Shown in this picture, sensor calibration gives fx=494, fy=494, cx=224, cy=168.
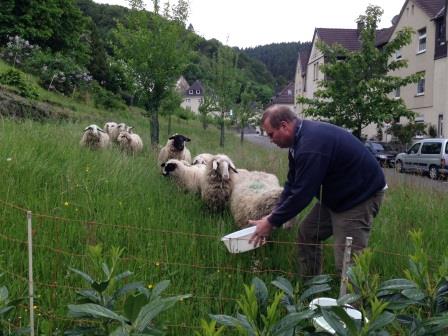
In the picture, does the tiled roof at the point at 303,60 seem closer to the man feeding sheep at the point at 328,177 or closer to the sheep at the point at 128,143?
the sheep at the point at 128,143

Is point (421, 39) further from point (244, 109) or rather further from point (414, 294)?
point (414, 294)

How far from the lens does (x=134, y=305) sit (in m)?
1.88

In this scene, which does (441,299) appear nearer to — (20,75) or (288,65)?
(20,75)

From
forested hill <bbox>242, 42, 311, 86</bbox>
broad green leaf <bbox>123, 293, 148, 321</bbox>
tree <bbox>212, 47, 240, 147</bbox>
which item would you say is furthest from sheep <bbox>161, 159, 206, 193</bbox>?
forested hill <bbox>242, 42, 311, 86</bbox>

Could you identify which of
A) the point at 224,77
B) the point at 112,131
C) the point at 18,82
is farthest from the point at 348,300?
the point at 224,77

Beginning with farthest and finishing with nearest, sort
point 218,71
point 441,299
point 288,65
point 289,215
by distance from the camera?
point 288,65
point 218,71
point 289,215
point 441,299

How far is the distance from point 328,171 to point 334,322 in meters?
2.89

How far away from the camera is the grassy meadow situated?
4.58m

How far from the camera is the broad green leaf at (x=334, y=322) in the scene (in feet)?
5.87

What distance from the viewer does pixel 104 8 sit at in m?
80.7

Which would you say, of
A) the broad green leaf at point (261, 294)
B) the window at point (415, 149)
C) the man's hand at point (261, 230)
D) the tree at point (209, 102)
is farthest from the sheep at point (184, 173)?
the tree at point (209, 102)

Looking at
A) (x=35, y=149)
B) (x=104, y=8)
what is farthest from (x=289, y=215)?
(x=104, y=8)

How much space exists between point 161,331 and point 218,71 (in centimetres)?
2894

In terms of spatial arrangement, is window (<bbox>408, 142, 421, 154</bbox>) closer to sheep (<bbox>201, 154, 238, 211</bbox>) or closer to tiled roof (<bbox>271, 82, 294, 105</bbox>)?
sheep (<bbox>201, 154, 238, 211</bbox>)
